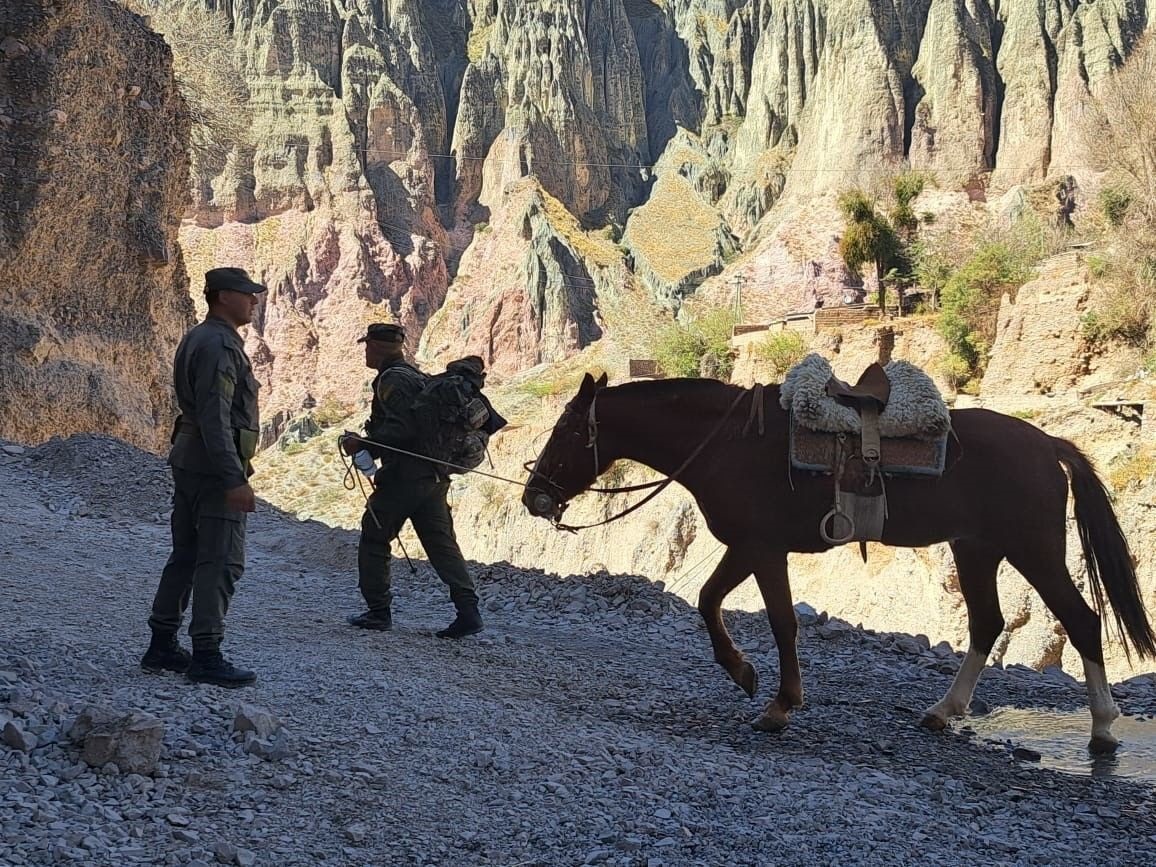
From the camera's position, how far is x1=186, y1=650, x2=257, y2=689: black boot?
5469 mm

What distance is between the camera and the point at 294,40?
99.0 m

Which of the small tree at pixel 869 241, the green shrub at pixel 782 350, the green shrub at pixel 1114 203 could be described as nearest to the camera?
the green shrub at pixel 1114 203

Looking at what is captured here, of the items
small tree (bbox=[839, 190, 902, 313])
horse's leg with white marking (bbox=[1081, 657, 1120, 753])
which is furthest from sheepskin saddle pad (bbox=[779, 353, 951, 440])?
small tree (bbox=[839, 190, 902, 313])

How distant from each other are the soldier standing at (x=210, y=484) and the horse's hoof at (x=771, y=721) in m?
2.66

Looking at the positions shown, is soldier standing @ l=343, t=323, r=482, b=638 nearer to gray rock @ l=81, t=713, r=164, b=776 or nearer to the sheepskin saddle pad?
the sheepskin saddle pad

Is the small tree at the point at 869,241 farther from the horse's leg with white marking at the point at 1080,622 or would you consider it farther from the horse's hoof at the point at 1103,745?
the horse's hoof at the point at 1103,745

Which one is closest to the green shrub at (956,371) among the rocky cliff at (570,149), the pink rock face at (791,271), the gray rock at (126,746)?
the gray rock at (126,746)

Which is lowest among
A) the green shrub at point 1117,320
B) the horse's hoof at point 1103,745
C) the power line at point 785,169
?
the horse's hoof at point 1103,745

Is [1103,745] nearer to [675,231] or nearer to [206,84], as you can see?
[206,84]

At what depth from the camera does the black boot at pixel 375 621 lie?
7957 mm

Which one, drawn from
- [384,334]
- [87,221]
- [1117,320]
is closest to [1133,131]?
[1117,320]

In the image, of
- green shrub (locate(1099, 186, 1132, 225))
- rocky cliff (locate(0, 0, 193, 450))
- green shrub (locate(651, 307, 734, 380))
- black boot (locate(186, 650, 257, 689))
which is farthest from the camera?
green shrub (locate(651, 307, 734, 380))

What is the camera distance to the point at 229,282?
5.71 m

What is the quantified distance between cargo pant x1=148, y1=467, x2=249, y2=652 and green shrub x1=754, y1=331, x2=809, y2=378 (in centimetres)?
3813
